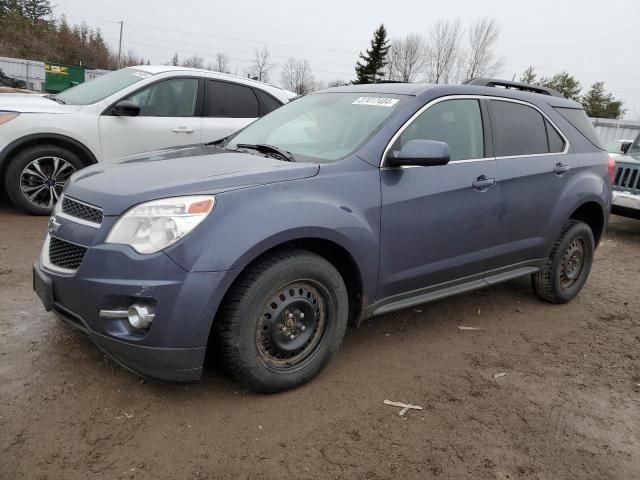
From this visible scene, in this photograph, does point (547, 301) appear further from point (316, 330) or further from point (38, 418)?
point (38, 418)

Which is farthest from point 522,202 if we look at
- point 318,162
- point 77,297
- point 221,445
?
point 77,297

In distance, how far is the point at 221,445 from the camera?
2.35 m

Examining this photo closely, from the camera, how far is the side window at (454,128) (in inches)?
130

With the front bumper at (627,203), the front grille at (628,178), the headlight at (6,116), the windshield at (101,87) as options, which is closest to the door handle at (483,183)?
the windshield at (101,87)

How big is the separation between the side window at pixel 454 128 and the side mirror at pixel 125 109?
3.78 m

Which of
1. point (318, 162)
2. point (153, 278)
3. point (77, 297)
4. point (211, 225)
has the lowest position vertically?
point (77, 297)

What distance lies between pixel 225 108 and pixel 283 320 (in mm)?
4465

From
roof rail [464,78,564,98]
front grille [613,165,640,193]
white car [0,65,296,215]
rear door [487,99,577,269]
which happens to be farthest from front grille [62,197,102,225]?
front grille [613,165,640,193]

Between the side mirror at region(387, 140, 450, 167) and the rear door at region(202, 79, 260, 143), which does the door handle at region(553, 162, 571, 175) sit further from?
the rear door at region(202, 79, 260, 143)

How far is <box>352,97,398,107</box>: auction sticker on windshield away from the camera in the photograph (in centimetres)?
333

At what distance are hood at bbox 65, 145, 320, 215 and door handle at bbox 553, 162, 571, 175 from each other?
2.24 metres

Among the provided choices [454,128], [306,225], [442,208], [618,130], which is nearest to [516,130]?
[454,128]

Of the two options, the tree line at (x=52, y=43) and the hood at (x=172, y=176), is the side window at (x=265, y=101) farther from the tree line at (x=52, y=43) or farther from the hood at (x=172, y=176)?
the tree line at (x=52, y=43)

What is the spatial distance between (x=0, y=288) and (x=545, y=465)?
3807mm
